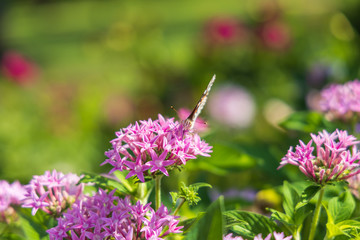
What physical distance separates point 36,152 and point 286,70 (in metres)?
2.00

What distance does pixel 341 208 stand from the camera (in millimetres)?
697

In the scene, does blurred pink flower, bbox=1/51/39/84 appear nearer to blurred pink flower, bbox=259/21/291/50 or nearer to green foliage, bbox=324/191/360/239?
blurred pink flower, bbox=259/21/291/50

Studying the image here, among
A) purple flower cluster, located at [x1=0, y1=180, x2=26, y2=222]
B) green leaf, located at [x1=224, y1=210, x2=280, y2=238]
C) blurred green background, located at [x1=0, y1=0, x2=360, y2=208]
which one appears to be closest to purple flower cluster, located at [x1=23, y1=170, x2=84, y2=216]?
purple flower cluster, located at [x1=0, y1=180, x2=26, y2=222]

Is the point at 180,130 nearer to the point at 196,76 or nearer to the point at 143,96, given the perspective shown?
the point at 196,76

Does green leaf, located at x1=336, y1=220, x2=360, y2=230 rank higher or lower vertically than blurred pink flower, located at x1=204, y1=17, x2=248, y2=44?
lower

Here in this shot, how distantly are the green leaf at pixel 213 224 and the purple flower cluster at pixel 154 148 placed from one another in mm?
97

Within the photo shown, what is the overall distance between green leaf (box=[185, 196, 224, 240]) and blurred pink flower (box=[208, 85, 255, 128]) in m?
2.18

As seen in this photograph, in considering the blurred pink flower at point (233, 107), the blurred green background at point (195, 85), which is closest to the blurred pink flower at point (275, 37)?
the blurred green background at point (195, 85)

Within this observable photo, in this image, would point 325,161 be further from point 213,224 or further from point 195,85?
point 195,85

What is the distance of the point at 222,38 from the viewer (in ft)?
10.7

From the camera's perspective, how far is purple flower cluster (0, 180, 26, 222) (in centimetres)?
79

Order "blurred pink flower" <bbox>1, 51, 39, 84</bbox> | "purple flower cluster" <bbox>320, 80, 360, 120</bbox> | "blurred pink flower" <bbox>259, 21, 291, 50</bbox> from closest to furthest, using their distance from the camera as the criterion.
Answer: "purple flower cluster" <bbox>320, 80, 360, 120</bbox>, "blurred pink flower" <bbox>259, 21, 291, 50</bbox>, "blurred pink flower" <bbox>1, 51, 39, 84</bbox>

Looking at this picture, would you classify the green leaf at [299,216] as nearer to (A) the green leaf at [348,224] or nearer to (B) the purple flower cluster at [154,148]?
(A) the green leaf at [348,224]

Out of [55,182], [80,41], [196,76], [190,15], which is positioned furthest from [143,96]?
[190,15]
